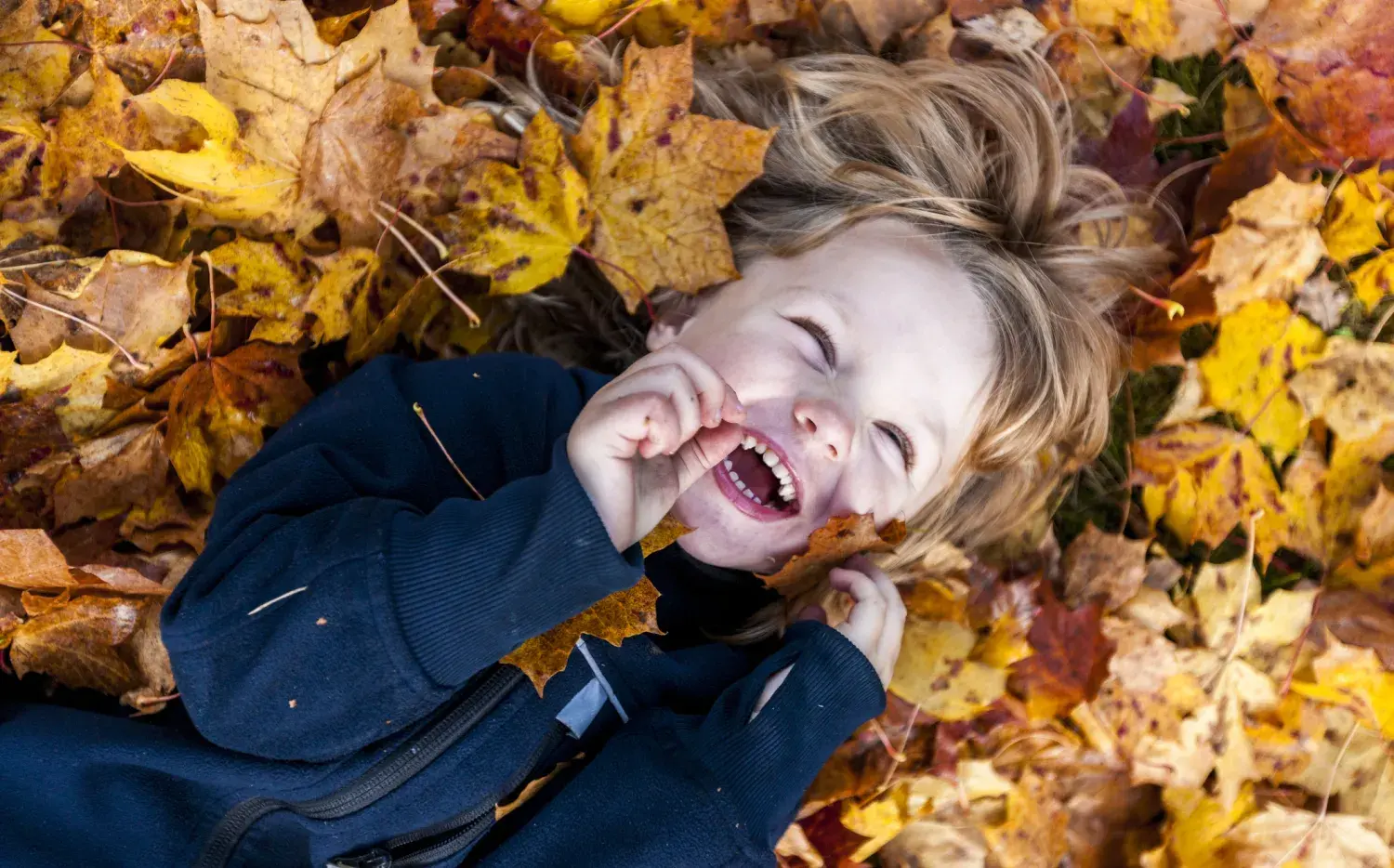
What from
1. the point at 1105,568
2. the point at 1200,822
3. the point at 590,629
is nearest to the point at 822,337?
the point at 590,629

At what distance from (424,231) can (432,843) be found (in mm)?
901

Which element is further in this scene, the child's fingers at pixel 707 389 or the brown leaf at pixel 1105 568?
the brown leaf at pixel 1105 568

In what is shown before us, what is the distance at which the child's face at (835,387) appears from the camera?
4.84 feet

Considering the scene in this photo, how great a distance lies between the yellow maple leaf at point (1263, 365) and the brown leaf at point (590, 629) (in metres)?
1.20

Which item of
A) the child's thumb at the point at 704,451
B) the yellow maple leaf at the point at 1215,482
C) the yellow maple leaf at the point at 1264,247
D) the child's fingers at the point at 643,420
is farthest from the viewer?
the yellow maple leaf at the point at 1215,482

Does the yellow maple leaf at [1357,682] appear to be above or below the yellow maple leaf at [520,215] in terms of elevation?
below

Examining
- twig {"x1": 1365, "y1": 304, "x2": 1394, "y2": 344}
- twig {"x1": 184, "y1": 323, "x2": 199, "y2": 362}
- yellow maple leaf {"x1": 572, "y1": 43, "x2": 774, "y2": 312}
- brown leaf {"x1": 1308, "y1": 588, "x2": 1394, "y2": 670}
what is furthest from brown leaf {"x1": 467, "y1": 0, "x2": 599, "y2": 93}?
brown leaf {"x1": 1308, "y1": 588, "x2": 1394, "y2": 670}

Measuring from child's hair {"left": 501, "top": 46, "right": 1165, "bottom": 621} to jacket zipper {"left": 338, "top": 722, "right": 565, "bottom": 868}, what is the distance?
80 cm

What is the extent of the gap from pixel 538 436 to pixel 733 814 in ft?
2.04

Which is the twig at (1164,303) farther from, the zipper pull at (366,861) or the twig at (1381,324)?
the zipper pull at (366,861)

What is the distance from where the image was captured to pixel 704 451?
1.42 meters

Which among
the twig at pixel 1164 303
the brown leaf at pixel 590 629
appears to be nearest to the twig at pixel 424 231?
the brown leaf at pixel 590 629

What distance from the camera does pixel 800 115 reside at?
6.00 ft

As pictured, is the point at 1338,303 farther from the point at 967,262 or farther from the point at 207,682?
the point at 207,682
